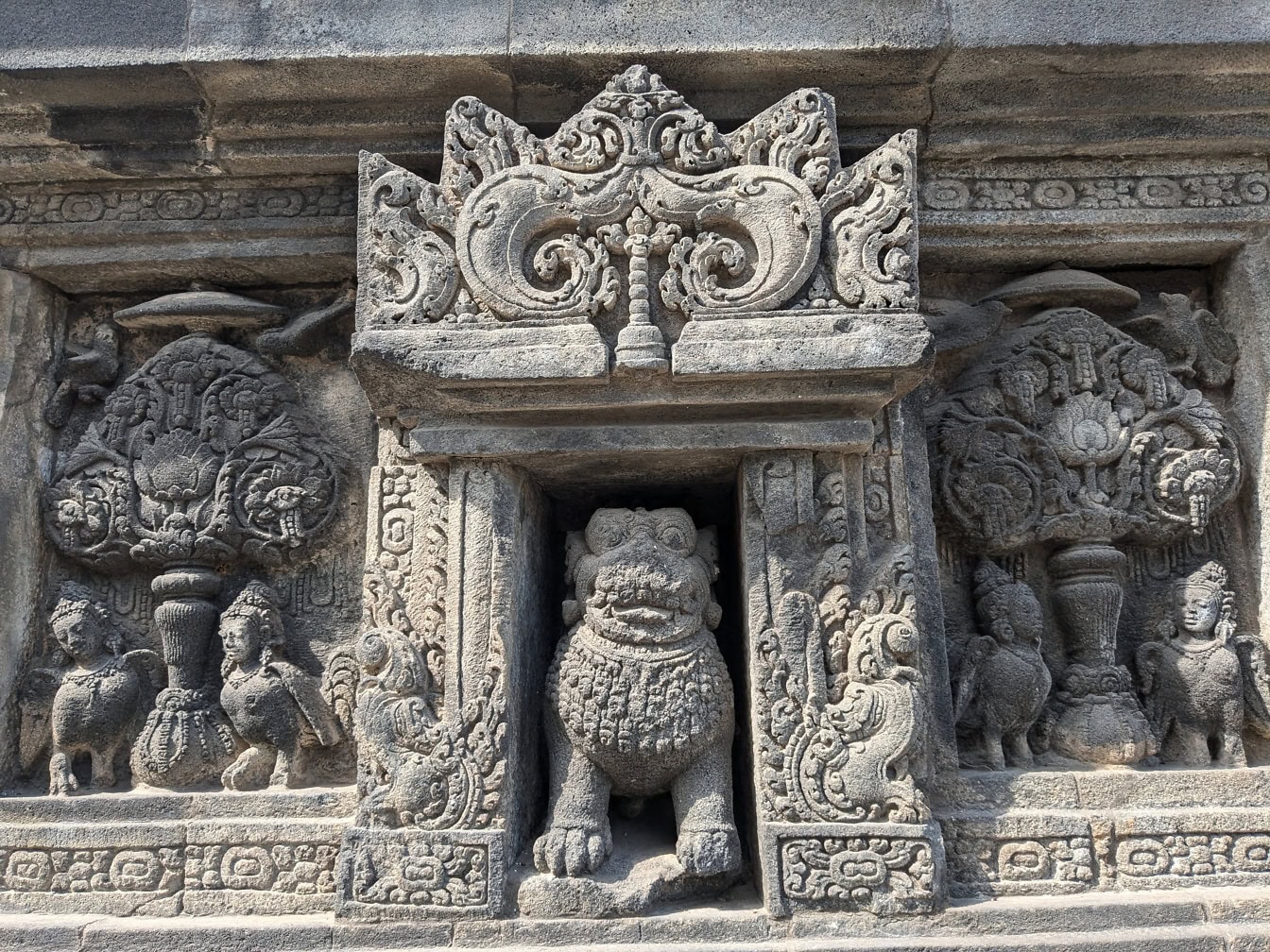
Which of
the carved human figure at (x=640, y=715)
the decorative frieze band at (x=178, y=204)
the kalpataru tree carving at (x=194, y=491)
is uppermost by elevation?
the decorative frieze band at (x=178, y=204)

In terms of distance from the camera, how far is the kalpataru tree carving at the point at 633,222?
11.1 feet

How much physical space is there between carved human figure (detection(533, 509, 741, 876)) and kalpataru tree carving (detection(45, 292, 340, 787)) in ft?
3.93

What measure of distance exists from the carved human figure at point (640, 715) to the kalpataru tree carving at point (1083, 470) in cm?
113

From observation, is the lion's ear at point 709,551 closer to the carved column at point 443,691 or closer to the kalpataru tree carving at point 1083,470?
the carved column at point 443,691

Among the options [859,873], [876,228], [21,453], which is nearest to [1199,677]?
[859,873]

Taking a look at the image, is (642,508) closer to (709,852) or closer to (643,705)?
(643,705)

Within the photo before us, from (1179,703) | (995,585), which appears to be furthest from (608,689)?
(1179,703)

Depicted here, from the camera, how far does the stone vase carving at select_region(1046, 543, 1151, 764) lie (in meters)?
3.63

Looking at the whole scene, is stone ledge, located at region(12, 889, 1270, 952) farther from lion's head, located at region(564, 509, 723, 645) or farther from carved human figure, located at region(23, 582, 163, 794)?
lion's head, located at region(564, 509, 723, 645)

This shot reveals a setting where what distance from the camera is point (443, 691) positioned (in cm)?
337

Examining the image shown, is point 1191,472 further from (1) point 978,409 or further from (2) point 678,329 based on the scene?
(2) point 678,329

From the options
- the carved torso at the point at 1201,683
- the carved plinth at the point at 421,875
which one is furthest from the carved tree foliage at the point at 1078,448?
the carved plinth at the point at 421,875

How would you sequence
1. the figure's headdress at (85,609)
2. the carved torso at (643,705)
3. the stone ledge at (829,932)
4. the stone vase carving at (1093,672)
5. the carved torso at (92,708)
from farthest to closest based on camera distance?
the figure's headdress at (85,609) < the carved torso at (92,708) < the stone vase carving at (1093,672) < the carved torso at (643,705) < the stone ledge at (829,932)

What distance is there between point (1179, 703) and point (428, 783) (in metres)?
2.54
